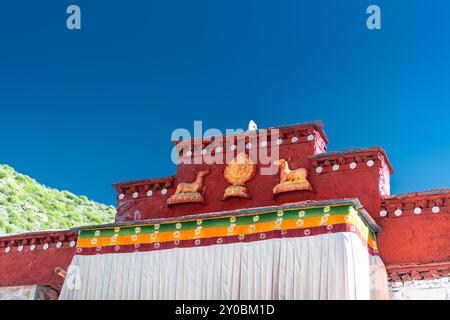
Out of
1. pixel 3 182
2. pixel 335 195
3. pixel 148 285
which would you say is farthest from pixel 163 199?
pixel 3 182

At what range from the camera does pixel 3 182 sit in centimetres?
2747

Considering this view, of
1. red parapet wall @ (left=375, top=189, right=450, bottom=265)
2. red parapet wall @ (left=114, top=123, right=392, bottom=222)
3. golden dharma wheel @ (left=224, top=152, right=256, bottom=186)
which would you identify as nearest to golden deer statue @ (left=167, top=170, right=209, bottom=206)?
red parapet wall @ (left=114, top=123, right=392, bottom=222)

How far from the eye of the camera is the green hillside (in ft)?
81.0

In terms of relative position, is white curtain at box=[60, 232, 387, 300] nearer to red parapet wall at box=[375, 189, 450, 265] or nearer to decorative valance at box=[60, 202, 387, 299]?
decorative valance at box=[60, 202, 387, 299]

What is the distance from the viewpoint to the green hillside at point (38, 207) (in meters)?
24.7

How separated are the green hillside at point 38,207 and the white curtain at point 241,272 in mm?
11841

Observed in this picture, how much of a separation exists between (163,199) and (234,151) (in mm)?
1694

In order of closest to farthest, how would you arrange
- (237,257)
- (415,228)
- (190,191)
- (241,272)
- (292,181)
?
(241,272) → (237,257) → (415,228) → (292,181) → (190,191)

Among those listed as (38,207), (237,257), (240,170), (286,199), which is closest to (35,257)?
(240,170)

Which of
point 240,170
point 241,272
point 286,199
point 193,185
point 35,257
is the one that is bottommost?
point 241,272

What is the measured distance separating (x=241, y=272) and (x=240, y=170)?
8.63 feet

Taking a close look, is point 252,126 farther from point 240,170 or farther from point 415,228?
point 415,228

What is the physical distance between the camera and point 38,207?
27.5 metres
